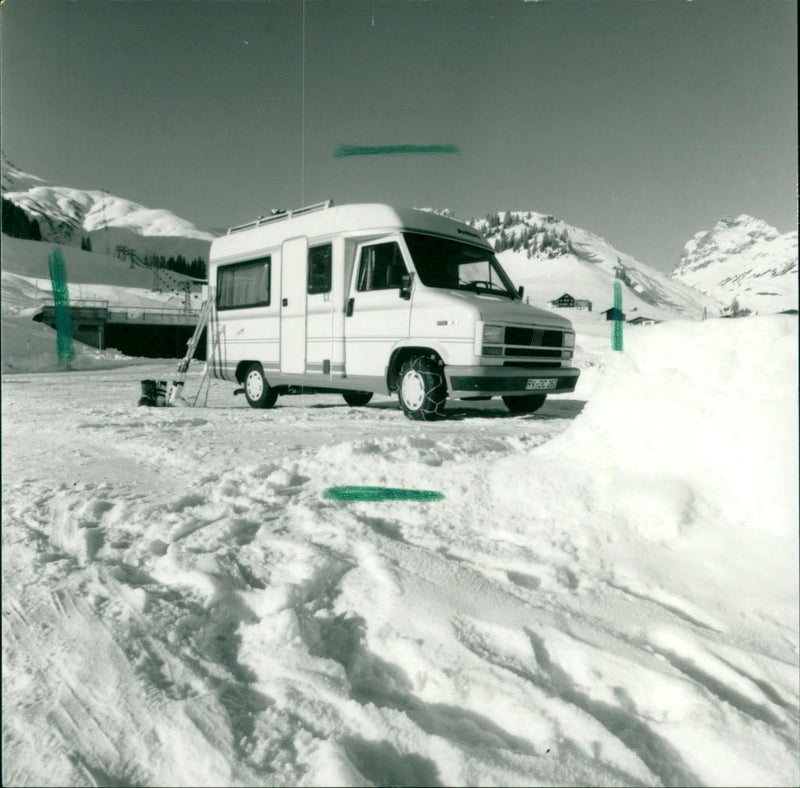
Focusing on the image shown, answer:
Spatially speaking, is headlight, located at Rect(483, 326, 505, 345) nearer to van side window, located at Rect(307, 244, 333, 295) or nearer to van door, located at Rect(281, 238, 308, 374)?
van side window, located at Rect(307, 244, 333, 295)

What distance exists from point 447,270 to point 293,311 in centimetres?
183

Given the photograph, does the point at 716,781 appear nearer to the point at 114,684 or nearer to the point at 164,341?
the point at 114,684

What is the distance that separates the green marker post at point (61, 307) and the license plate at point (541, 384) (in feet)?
11.1

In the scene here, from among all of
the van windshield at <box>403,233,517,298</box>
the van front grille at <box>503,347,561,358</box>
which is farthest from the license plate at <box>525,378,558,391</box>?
the van windshield at <box>403,233,517,298</box>

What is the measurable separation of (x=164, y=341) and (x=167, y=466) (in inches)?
36.5

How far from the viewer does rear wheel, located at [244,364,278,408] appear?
4754 mm

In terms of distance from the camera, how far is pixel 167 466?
3.62 metres

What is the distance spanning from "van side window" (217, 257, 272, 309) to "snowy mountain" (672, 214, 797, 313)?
303 cm

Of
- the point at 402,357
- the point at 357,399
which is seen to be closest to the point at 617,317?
the point at 402,357

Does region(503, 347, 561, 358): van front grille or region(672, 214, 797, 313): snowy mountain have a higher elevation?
region(672, 214, 797, 313): snowy mountain

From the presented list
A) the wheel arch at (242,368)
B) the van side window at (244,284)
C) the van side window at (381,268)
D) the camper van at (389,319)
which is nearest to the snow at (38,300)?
the van side window at (244,284)

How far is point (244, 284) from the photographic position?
4594 mm

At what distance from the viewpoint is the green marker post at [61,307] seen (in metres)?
2.25

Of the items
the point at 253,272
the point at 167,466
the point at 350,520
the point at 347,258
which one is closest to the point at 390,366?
the point at 347,258
